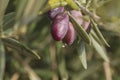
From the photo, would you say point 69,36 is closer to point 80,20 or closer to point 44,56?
point 80,20

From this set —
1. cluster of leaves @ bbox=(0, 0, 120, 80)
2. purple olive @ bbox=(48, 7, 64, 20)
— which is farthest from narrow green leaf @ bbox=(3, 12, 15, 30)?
purple olive @ bbox=(48, 7, 64, 20)

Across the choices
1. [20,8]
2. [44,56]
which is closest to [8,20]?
[20,8]

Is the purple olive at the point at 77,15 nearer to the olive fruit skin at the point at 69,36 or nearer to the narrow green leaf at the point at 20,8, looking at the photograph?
the olive fruit skin at the point at 69,36

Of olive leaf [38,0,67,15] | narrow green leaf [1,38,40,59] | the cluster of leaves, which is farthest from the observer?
the cluster of leaves

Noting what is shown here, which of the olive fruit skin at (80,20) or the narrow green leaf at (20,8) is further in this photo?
the narrow green leaf at (20,8)

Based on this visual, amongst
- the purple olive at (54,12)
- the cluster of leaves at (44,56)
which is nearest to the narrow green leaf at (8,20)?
the cluster of leaves at (44,56)

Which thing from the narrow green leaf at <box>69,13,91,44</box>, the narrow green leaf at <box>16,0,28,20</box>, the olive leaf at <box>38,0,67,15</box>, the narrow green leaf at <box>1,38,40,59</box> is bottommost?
the narrow green leaf at <box>1,38,40,59</box>

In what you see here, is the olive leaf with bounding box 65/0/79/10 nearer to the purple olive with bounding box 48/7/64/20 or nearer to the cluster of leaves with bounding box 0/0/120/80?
the purple olive with bounding box 48/7/64/20

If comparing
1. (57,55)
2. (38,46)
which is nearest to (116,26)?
(57,55)
